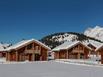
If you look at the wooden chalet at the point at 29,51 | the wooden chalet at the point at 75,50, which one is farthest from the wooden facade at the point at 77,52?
the wooden chalet at the point at 29,51

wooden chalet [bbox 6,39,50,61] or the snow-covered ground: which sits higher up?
wooden chalet [bbox 6,39,50,61]

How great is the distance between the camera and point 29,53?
68.4 m

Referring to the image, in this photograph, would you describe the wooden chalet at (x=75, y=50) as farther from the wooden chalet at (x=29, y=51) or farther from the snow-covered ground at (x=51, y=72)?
the snow-covered ground at (x=51, y=72)

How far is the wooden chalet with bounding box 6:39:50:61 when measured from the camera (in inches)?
2645

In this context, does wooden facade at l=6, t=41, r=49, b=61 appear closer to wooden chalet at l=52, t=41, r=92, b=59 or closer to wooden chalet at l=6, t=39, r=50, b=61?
wooden chalet at l=6, t=39, r=50, b=61

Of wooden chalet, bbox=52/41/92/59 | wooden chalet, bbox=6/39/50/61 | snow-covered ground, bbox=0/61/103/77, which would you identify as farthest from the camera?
wooden chalet, bbox=52/41/92/59

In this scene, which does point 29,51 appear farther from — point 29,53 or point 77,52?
point 77,52

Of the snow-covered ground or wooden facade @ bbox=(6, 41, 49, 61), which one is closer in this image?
the snow-covered ground

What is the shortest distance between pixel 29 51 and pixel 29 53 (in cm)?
60

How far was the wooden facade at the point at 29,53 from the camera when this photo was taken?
67.4 m

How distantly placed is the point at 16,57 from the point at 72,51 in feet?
67.7

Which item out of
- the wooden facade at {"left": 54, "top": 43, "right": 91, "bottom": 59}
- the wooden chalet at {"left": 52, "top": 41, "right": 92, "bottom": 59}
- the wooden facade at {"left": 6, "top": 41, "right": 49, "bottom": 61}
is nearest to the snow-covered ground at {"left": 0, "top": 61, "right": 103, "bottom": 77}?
the wooden facade at {"left": 6, "top": 41, "right": 49, "bottom": 61}

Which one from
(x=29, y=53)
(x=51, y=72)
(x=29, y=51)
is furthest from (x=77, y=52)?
(x=51, y=72)

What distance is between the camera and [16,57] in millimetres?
67125
